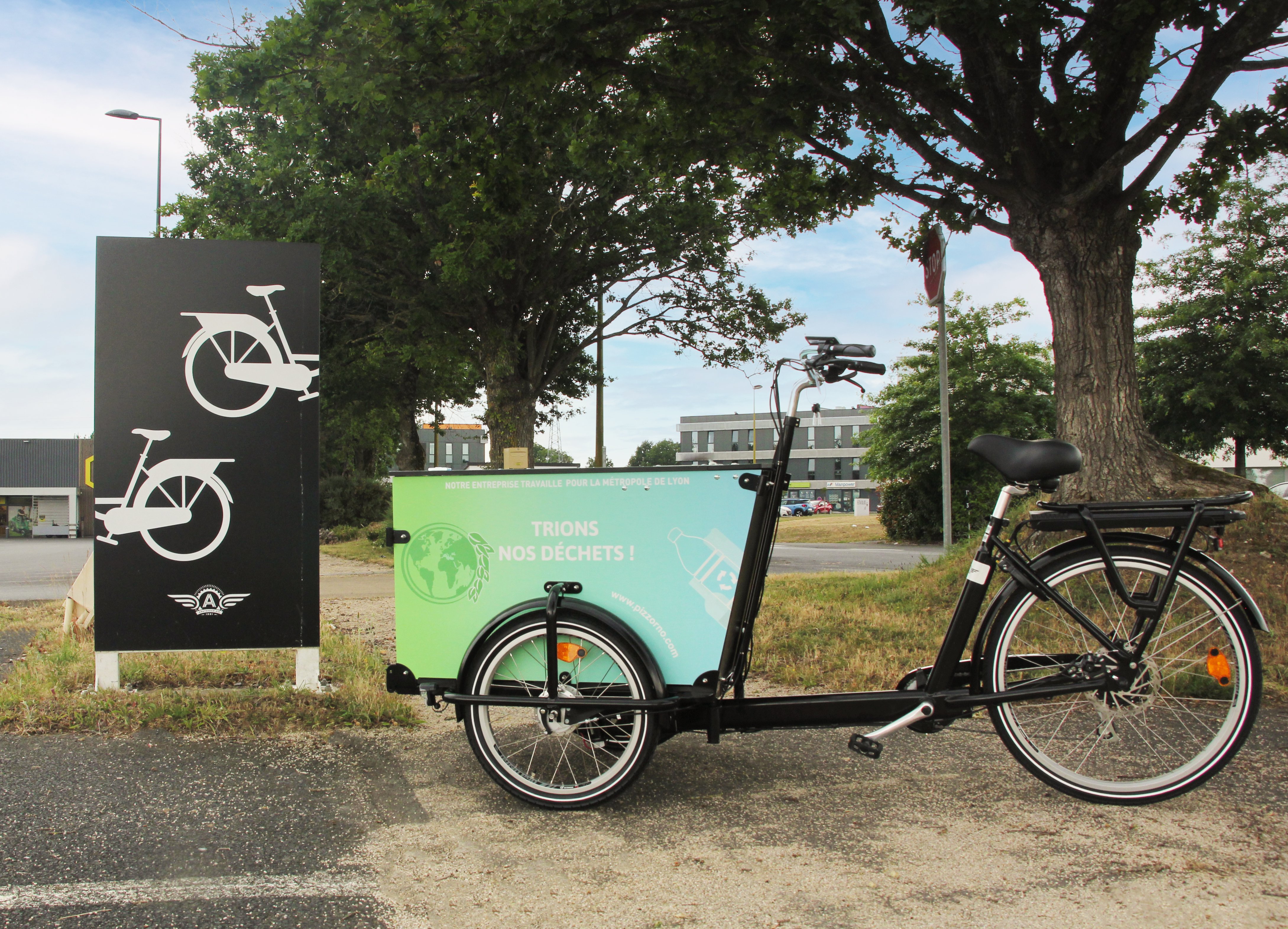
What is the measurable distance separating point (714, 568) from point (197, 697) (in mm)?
3107

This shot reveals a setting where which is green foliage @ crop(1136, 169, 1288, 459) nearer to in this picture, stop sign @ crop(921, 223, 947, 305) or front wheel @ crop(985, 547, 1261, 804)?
stop sign @ crop(921, 223, 947, 305)

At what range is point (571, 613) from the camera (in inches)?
127

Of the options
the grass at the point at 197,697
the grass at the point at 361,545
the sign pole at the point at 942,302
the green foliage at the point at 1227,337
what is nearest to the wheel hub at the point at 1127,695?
the grass at the point at 197,697

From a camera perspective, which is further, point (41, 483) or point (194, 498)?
point (41, 483)

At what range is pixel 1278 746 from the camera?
12.4 ft

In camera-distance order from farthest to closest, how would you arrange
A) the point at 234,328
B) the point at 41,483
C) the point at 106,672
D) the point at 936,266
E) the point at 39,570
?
1. the point at 41,483
2. the point at 39,570
3. the point at 936,266
4. the point at 234,328
5. the point at 106,672

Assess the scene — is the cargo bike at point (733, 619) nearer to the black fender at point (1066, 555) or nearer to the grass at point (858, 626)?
the black fender at point (1066, 555)

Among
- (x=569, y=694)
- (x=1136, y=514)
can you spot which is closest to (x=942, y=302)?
(x=1136, y=514)

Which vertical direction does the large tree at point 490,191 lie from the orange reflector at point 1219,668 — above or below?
above

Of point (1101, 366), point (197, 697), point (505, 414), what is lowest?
point (197, 697)

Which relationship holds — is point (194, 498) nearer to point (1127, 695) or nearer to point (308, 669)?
point (308, 669)

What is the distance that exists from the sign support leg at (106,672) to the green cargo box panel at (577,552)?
2416 mm

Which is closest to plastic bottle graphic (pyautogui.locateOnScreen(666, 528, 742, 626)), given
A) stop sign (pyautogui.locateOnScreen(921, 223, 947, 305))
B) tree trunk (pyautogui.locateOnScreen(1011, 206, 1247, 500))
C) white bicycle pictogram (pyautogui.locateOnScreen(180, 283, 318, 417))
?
white bicycle pictogram (pyautogui.locateOnScreen(180, 283, 318, 417))

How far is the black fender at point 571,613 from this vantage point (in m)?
3.15
